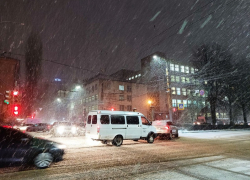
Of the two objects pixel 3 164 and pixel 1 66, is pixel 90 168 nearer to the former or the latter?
pixel 3 164

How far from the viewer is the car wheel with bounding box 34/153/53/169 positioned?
615cm

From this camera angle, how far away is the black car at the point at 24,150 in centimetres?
575

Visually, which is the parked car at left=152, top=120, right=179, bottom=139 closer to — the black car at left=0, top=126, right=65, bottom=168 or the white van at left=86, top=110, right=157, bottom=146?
the white van at left=86, top=110, right=157, bottom=146

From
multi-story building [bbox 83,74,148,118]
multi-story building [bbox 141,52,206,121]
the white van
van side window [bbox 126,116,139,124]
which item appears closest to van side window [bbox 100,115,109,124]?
the white van

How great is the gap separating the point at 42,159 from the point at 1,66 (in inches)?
2109

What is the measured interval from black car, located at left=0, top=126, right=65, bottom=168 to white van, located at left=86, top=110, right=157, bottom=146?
15.4 ft

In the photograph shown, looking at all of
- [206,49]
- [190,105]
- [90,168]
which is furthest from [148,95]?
[90,168]

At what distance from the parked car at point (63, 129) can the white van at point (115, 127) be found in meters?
6.73

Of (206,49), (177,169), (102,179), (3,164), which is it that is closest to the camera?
(102,179)

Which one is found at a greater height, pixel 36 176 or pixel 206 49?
pixel 206 49

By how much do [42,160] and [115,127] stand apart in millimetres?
5812

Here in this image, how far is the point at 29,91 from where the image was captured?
187 feet

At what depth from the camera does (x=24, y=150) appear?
5957 millimetres

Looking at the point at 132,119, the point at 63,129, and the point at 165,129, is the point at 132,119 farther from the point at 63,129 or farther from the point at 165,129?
the point at 63,129
